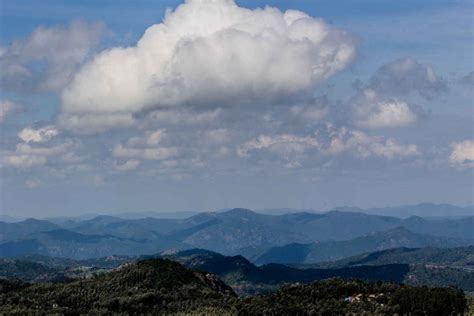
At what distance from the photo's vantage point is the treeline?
12150cm

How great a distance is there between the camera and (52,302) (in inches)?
6644

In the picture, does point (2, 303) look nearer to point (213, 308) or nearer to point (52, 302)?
point (52, 302)

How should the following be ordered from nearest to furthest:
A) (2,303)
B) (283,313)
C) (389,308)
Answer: (389,308) < (283,313) < (2,303)

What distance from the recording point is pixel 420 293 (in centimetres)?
12494

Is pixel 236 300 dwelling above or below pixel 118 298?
below

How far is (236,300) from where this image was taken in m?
152

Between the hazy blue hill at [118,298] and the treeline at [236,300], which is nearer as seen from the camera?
the treeline at [236,300]

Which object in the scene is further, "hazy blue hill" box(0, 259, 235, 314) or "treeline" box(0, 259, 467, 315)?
"hazy blue hill" box(0, 259, 235, 314)

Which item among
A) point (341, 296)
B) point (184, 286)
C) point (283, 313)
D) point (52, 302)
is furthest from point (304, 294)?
point (52, 302)

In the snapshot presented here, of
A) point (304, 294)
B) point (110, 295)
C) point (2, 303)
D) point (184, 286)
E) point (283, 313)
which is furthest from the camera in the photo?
point (184, 286)

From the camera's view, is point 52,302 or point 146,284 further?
point 146,284

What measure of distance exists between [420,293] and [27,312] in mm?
83978

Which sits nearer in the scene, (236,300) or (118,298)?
(236,300)

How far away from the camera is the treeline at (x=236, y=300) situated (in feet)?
399
